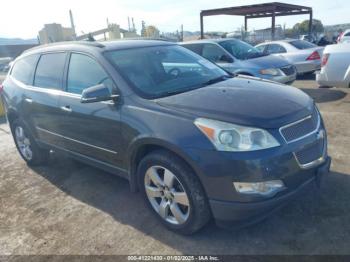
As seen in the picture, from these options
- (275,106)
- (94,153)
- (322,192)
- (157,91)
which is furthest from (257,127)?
(94,153)

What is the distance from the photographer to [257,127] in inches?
98.1

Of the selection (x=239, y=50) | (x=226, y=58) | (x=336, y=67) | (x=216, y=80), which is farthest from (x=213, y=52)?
(x=216, y=80)

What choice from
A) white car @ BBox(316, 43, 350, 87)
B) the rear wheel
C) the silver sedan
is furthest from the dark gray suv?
the silver sedan

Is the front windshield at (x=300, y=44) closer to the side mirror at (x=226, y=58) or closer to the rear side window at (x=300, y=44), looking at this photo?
the rear side window at (x=300, y=44)

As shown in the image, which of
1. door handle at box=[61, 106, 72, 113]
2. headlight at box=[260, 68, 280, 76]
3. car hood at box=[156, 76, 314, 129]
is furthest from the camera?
headlight at box=[260, 68, 280, 76]

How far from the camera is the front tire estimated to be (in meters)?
2.68

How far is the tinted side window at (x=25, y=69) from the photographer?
4559mm

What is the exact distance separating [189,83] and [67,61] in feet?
5.04

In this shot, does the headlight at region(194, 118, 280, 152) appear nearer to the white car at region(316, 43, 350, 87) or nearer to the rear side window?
the white car at region(316, 43, 350, 87)

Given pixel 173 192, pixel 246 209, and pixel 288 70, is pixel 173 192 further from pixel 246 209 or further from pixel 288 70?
pixel 288 70

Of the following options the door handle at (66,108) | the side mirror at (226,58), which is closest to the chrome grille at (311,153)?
the door handle at (66,108)

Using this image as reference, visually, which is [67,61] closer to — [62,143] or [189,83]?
[62,143]

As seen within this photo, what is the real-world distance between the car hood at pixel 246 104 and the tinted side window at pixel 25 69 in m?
2.51

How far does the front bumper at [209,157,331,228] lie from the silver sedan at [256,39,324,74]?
8272mm
